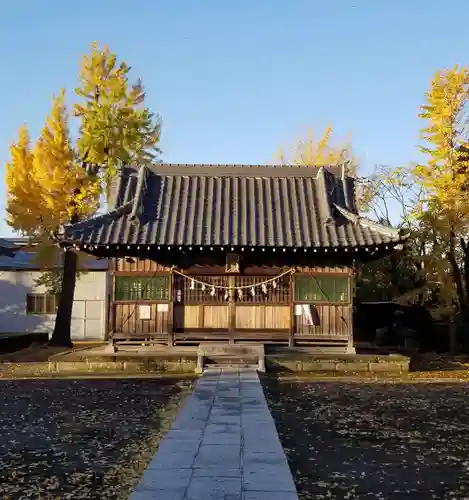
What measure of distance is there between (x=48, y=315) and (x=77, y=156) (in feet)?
42.5

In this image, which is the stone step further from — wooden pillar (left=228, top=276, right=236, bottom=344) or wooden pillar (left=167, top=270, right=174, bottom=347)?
wooden pillar (left=167, top=270, right=174, bottom=347)

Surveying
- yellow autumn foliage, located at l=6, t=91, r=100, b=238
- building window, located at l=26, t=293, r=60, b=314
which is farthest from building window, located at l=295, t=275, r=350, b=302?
building window, located at l=26, t=293, r=60, b=314

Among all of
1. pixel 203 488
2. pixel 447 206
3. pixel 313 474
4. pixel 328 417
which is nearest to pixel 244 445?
pixel 313 474

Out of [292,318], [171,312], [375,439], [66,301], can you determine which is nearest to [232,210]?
[171,312]

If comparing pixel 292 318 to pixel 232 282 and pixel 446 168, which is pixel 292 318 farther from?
pixel 446 168

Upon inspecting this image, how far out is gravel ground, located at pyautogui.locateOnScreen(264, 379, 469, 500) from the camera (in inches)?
247

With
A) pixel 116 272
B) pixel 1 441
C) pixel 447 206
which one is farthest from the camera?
pixel 447 206

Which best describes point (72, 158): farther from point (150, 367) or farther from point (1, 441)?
point (1, 441)

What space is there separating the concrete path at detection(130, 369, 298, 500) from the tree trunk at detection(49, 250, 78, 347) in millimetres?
15871

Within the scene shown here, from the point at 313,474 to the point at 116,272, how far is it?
40.6 ft

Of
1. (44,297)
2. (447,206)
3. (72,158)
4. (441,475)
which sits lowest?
(441,475)

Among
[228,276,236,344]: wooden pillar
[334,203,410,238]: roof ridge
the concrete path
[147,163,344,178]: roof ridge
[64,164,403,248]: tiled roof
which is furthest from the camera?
[147,163,344,178]: roof ridge

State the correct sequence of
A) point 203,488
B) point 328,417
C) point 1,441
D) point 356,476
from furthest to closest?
point 328,417, point 1,441, point 356,476, point 203,488

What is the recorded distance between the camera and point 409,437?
8.69 metres
